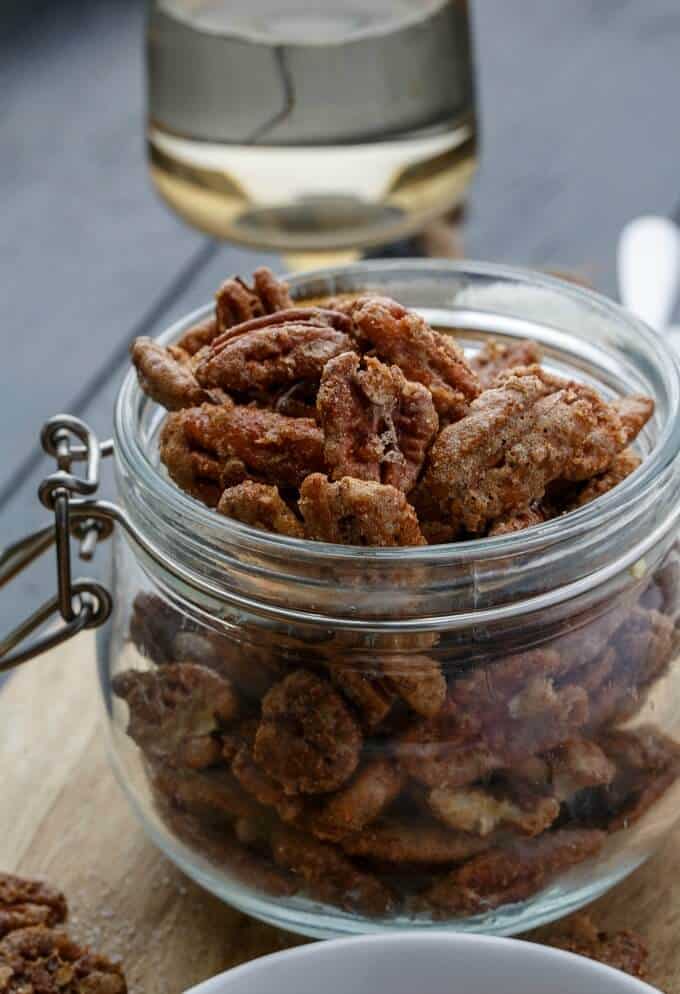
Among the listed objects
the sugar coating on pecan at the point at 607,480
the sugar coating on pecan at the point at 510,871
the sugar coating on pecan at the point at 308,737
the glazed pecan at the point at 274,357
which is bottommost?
the sugar coating on pecan at the point at 510,871

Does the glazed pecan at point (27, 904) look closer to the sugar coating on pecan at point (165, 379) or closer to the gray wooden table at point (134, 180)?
the sugar coating on pecan at point (165, 379)

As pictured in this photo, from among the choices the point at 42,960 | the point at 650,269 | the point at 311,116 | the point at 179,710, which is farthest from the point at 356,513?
the point at 650,269

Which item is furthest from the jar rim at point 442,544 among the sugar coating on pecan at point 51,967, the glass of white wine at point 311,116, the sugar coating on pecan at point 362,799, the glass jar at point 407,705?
the glass of white wine at point 311,116

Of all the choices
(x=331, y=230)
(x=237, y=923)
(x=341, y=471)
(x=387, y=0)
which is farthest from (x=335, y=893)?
(x=387, y=0)

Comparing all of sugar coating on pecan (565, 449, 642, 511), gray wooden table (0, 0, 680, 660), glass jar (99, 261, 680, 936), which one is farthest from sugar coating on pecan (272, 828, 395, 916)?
gray wooden table (0, 0, 680, 660)

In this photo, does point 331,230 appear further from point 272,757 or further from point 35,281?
point 272,757

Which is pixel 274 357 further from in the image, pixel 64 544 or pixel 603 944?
pixel 603 944

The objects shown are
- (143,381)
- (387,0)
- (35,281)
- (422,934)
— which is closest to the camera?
(422,934)
